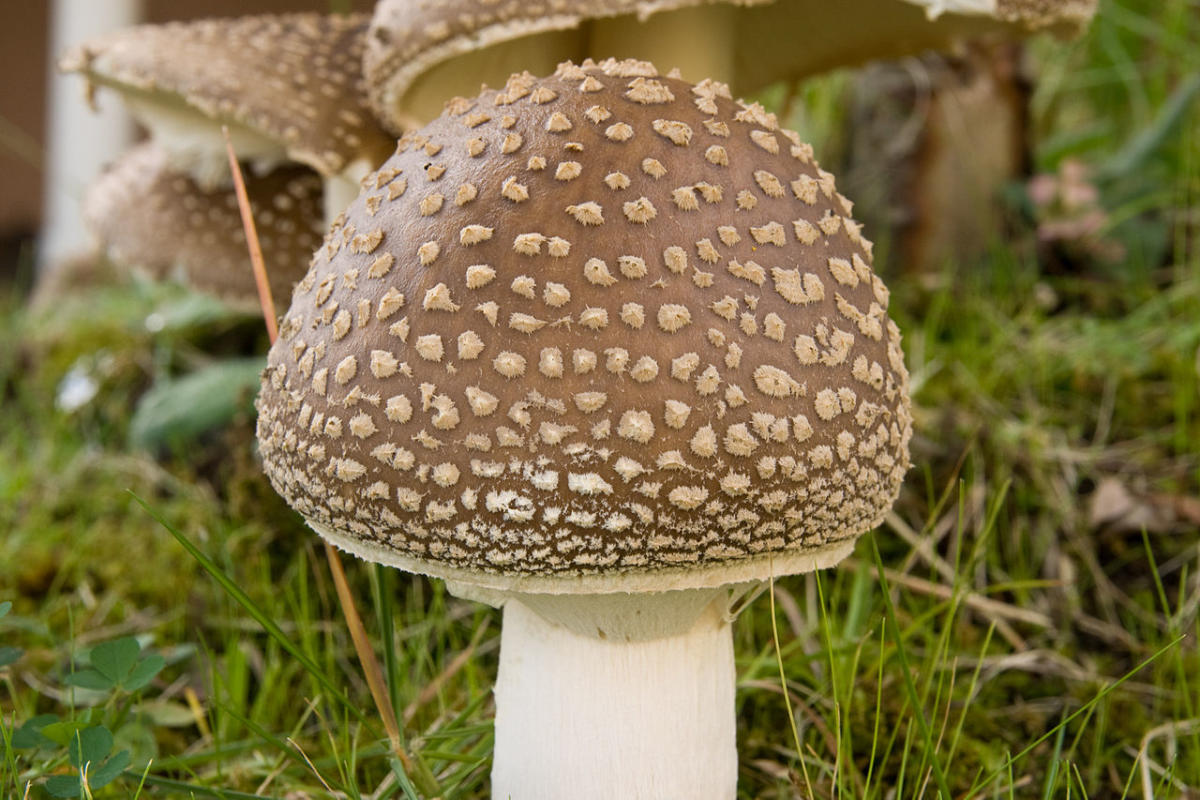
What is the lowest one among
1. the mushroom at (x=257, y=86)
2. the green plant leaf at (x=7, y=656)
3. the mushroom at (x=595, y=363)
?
the green plant leaf at (x=7, y=656)

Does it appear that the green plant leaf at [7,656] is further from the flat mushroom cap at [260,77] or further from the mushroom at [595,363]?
the flat mushroom cap at [260,77]

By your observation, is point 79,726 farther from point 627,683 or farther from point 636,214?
point 636,214

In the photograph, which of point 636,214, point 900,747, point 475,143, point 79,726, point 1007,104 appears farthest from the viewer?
point 1007,104

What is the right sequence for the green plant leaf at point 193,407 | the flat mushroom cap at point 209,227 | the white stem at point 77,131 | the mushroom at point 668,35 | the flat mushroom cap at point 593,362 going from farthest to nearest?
the white stem at point 77,131 → the green plant leaf at point 193,407 → the flat mushroom cap at point 209,227 → the mushroom at point 668,35 → the flat mushroom cap at point 593,362

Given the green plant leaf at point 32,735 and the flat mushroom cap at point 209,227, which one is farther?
the flat mushroom cap at point 209,227

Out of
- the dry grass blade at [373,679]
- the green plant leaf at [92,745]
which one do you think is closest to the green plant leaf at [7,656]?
the green plant leaf at [92,745]

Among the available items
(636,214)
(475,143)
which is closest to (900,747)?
(636,214)
